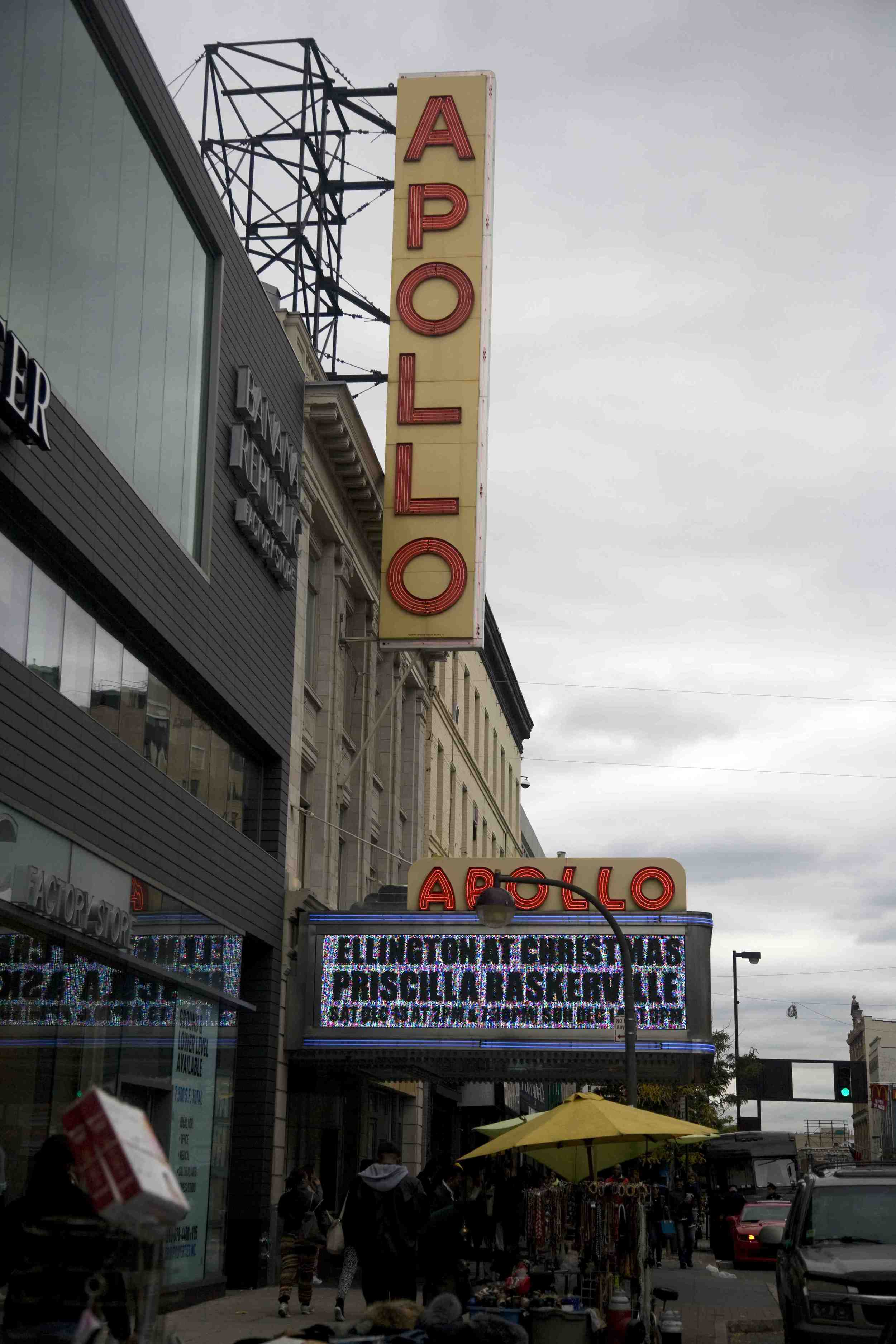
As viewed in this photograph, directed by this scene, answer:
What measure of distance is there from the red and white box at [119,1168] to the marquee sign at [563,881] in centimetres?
2080

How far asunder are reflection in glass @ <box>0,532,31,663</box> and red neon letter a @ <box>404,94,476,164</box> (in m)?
17.5

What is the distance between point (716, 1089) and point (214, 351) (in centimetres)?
5076

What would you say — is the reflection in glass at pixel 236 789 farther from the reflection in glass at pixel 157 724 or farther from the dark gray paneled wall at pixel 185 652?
the reflection in glass at pixel 157 724

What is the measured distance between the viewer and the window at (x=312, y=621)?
94.5 ft

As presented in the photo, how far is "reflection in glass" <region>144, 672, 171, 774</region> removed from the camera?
18891mm

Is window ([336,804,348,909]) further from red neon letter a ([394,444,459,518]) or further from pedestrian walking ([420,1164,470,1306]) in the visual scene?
pedestrian walking ([420,1164,470,1306])

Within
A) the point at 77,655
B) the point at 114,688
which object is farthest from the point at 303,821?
the point at 77,655

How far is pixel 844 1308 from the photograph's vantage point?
13273 mm

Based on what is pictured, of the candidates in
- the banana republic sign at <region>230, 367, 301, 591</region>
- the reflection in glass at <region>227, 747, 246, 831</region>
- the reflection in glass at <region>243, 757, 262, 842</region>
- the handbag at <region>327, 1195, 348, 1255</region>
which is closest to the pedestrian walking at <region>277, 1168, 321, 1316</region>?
the handbag at <region>327, 1195, 348, 1255</region>

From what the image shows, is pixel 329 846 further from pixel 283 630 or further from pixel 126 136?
pixel 126 136

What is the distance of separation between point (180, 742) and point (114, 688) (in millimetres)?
2781

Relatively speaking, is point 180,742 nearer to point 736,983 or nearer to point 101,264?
point 101,264

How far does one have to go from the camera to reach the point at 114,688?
17.6m

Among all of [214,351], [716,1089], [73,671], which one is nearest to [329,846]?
[214,351]
